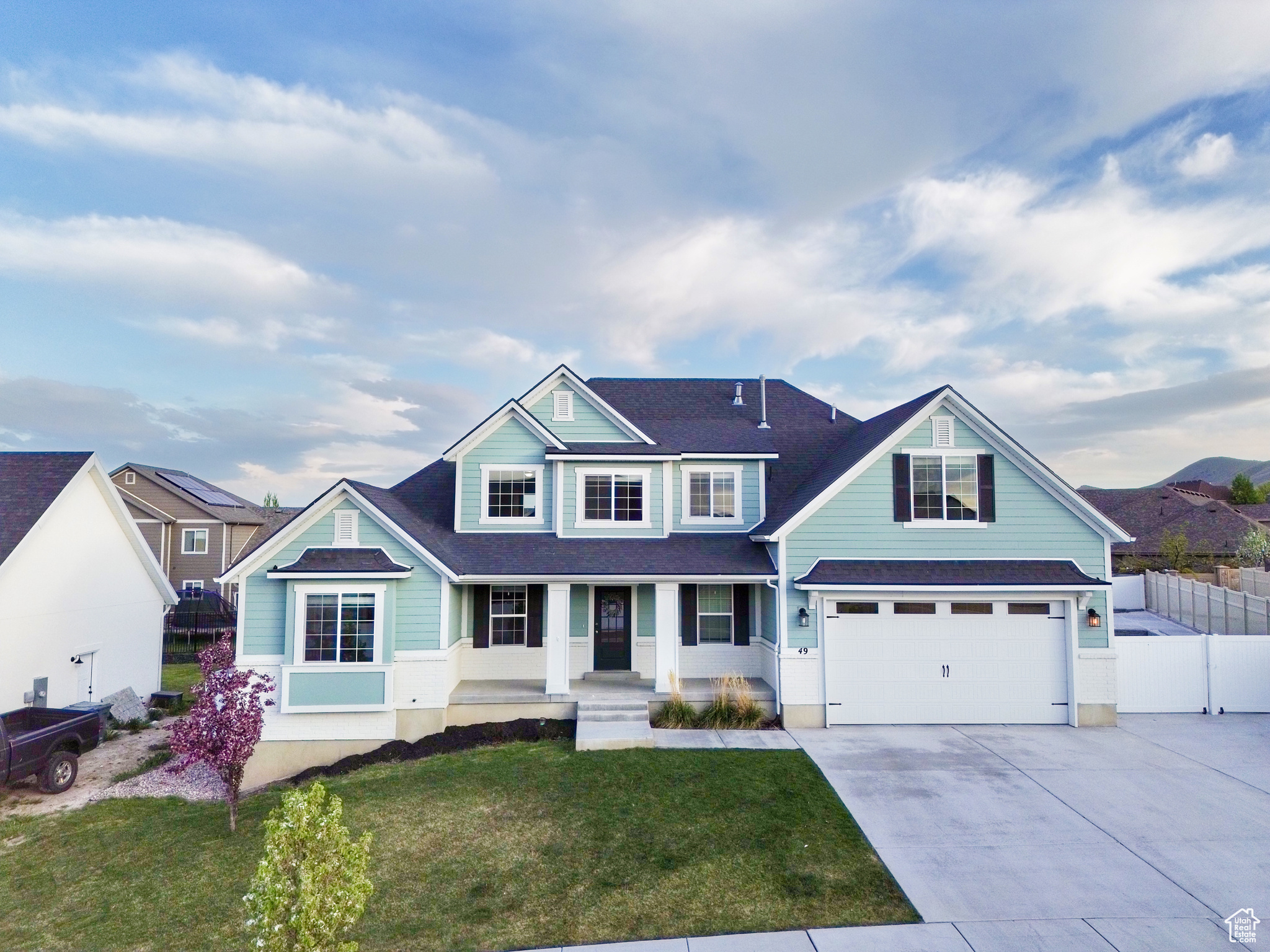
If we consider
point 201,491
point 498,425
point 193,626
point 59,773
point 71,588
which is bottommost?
point 59,773

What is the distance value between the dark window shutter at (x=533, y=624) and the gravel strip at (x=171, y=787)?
6287 millimetres

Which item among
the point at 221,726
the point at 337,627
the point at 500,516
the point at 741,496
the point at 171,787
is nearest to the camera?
the point at 221,726

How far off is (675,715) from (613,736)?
1.75 metres

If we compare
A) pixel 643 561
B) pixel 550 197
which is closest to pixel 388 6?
pixel 550 197

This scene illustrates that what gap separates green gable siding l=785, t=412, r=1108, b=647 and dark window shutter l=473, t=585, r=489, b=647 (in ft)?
22.6

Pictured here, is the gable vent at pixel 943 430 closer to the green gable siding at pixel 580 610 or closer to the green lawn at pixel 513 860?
the green lawn at pixel 513 860

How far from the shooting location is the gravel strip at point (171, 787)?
11.2 meters

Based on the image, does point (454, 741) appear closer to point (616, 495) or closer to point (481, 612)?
point (481, 612)

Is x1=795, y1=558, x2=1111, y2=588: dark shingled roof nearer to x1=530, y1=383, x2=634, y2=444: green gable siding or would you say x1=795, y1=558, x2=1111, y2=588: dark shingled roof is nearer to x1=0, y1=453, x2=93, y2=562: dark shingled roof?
x1=530, y1=383, x2=634, y2=444: green gable siding

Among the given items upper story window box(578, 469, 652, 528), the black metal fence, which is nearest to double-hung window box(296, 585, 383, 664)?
upper story window box(578, 469, 652, 528)

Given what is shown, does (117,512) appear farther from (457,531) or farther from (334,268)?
(457,531)

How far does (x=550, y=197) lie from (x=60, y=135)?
9.73 meters

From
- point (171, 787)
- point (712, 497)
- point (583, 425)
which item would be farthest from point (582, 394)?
point (171, 787)

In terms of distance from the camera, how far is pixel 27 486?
48.9 feet
